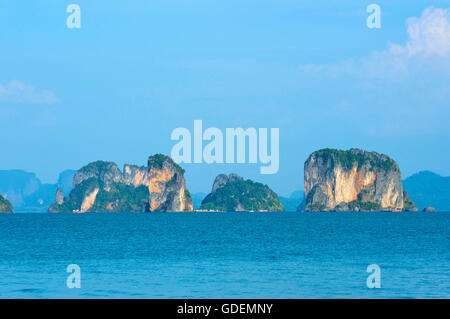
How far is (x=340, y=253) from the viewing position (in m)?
A: 74.2

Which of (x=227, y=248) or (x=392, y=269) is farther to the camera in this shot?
(x=227, y=248)

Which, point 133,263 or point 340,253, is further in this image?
point 340,253

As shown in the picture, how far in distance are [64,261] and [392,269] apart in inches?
1268

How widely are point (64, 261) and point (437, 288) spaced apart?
38155mm

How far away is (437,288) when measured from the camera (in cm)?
4172
